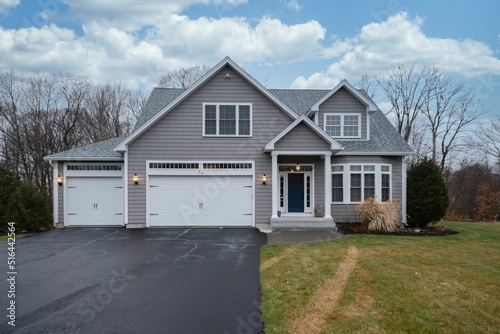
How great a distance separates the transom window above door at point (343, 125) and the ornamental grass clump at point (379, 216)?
11.8 feet

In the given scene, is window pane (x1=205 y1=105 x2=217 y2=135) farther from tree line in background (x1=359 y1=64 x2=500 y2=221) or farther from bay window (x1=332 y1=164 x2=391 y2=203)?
tree line in background (x1=359 y1=64 x2=500 y2=221)

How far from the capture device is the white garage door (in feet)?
46.6

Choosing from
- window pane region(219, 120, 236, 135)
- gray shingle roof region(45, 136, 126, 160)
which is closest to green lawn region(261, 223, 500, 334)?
window pane region(219, 120, 236, 135)

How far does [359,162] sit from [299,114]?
379 cm

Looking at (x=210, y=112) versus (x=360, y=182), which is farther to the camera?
(x=360, y=182)

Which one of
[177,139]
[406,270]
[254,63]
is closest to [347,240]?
[406,270]

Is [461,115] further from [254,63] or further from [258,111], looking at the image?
[258,111]

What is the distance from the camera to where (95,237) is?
11.8 meters

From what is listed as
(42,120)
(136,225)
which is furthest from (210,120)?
(42,120)

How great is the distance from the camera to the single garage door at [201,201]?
546 inches

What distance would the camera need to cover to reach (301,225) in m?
12.8

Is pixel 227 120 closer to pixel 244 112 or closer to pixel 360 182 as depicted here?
pixel 244 112

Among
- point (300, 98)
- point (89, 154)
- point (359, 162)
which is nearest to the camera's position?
point (89, 154)

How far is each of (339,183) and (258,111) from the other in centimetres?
484
